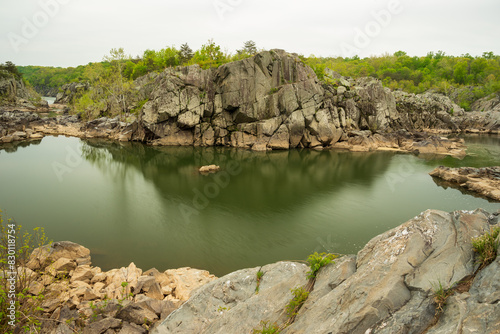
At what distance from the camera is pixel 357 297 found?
510 centimetres

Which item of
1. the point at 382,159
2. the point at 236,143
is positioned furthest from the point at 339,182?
the point at 236,143

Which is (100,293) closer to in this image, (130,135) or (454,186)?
(454,186)

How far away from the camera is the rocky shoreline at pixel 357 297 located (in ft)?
14.4

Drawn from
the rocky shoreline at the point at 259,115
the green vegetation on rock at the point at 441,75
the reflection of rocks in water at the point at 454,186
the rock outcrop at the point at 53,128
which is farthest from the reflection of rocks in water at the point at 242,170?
the green vegetation on rock at the point at 441,75

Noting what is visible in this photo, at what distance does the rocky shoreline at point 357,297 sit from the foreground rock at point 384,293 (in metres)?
0.02

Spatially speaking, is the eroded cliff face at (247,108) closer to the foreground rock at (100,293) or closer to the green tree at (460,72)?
the foreground rock at (100,293)

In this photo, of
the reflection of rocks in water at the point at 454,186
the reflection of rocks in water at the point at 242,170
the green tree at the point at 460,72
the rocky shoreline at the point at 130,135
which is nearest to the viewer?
the reflection of rocks in water at the point at 242,170

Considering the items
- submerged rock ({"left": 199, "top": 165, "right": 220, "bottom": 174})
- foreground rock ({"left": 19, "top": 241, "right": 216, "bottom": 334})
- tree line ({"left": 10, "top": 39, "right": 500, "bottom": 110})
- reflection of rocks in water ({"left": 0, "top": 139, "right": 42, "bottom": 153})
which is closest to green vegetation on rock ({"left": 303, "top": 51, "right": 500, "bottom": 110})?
tree line ({"left": 10, "top": 39, "right": 500, "bottom": 110})

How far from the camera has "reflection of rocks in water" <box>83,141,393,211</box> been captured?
2542 cm

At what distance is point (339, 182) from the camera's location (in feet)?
99.2

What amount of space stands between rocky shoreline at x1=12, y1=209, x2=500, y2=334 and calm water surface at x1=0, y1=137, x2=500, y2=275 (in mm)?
5384

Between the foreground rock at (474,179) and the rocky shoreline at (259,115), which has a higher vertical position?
the rocky shoreline at (259,115)

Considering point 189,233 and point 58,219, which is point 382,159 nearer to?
point 189,233

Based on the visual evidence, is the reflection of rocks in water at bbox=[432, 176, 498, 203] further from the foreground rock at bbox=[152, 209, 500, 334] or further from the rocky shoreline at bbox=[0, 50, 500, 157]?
the foreground rock at bbox=[152, 209, 500, 334]
